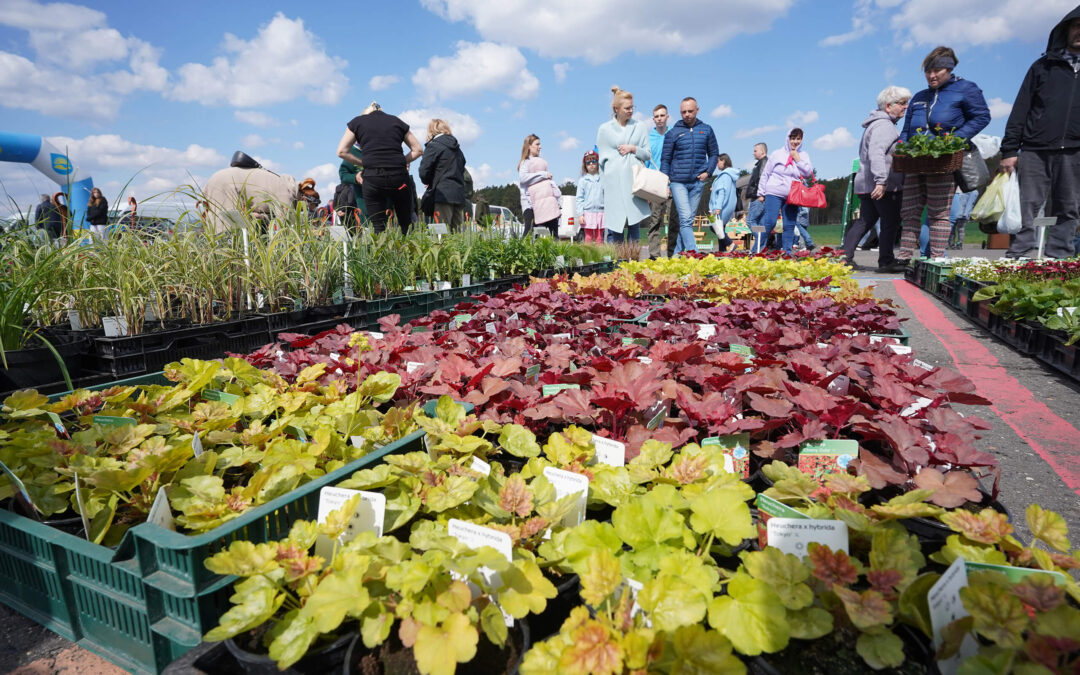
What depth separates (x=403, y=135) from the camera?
488 cm

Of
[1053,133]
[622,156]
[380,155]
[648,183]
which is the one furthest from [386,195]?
[1053,133]

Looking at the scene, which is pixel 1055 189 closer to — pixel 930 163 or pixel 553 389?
pixel 930 163

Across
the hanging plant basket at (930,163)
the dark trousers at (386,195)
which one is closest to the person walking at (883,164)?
the hanging plant basket at (930,163)

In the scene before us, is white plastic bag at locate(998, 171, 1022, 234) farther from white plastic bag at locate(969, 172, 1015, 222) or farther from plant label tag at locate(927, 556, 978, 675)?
plant label tag at locate(927, 556, 978, 675)

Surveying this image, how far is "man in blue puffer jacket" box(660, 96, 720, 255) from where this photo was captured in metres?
7.09

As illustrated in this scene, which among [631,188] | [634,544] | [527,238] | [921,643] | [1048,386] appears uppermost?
[631,188]

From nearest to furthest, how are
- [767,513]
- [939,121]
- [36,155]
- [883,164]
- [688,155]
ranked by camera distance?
[767,513], [939,121], [883,164], [688,155], [36,155]

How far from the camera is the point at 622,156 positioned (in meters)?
7.16

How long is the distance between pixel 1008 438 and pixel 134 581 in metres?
2.75

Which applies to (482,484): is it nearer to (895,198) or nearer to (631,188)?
(631,188)

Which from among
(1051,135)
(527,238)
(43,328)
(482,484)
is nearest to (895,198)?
(1051,135)

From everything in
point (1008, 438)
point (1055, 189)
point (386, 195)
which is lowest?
point (1008, 438)

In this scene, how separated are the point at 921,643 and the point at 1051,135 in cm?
687

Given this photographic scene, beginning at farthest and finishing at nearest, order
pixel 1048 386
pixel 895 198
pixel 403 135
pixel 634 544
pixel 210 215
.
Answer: pixel 895 198 < pixel 403 135 < pixel 210 215 < pixel 1048 386 < pixel 634 544
